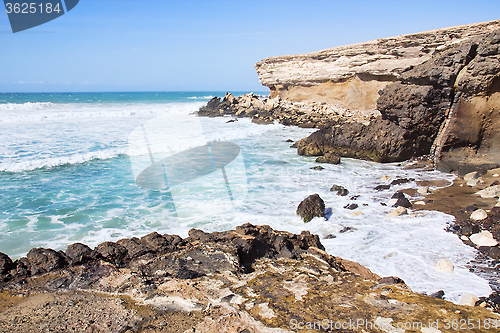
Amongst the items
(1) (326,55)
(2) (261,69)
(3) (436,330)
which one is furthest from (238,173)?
(2) (261,69)

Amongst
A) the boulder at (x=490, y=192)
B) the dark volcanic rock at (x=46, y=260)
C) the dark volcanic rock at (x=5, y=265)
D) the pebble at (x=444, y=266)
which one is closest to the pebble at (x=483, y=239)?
the pebble at (x=444, y=266)

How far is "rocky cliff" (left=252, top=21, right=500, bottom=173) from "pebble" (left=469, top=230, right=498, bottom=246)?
4.17m

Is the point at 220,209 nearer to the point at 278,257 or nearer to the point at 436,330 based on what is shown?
the point at 278,257

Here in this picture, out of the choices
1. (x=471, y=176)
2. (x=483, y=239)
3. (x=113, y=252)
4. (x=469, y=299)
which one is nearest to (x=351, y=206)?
(x=483, y=239)

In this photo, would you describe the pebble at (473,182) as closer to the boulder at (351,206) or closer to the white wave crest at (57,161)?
the boulder at (351,206)

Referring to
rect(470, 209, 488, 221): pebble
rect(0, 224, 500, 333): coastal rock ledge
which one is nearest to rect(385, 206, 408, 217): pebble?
rect(470, 209, 488, 221): pebble

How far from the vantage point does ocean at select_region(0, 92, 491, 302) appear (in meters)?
4.39

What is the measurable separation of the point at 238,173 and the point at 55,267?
6.75 m

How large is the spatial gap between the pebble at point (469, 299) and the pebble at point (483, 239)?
1.51 metres

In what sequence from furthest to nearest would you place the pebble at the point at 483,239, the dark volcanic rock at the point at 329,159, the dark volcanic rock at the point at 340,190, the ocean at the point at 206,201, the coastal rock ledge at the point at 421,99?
the dark volcanic rock at the point at 329,159 < the coastal rock ledge at the point at 421,99 < the dark volcanic rock at the point at 340,190 < the ocean at the point at 206,201 < the pebble at the point at 483,239

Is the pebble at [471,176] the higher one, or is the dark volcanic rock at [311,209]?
the dark volcanic rock at [311,209]

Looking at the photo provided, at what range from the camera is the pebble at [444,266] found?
3795 mm

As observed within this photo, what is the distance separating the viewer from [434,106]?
8984mm

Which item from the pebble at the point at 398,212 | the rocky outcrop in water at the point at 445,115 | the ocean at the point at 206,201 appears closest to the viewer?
the ocean at the point at 206,201
